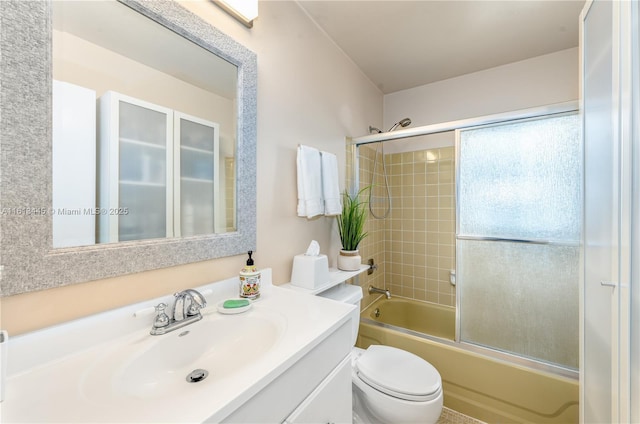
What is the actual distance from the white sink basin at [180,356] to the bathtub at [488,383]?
125cm

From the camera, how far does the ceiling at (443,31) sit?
1.53 m

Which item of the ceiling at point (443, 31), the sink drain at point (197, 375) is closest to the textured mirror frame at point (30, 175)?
the sink drain at point (197, 375)

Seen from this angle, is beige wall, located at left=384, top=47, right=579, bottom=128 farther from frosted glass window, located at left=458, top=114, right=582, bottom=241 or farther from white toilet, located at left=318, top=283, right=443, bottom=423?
white toilet, located at left=318, top=283, right=443, bottom=423

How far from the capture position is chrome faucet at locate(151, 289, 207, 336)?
0.77m

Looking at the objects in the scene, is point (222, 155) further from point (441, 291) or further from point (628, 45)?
point (441, 291)

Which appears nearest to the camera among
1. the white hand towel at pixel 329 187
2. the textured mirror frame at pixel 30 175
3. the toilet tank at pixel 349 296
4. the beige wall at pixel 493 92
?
the textured mirror frame at pixel 30 175

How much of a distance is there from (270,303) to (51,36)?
0.99m

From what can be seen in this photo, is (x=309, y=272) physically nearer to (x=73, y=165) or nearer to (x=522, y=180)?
(x=73, y=165)

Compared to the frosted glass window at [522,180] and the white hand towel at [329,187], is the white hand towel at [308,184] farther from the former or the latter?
the frosted glass window at [522,180]

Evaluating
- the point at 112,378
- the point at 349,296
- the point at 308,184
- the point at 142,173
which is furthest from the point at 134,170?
the point at 349,296

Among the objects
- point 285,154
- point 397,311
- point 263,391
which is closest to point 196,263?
point 263,391

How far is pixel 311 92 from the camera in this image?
1610 mm

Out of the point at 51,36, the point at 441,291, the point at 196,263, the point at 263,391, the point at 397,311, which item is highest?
the point at 51,36

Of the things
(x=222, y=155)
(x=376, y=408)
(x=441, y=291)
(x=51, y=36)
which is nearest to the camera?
(x=51, y=36)
